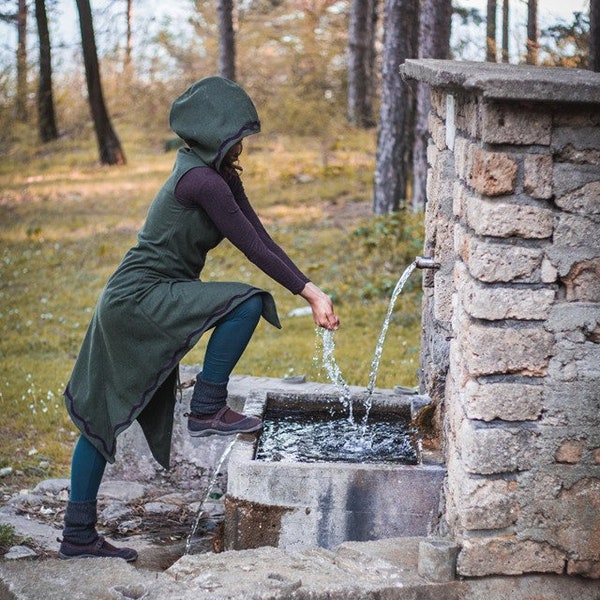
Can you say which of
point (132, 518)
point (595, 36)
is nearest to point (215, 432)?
point (132, 518)

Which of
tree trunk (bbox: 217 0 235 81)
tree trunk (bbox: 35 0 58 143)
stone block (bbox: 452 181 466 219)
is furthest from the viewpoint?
tree trunk (bbox: 35 0 58 143)

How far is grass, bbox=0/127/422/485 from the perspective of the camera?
664 centimetres

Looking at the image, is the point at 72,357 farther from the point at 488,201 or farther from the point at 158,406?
→ the point at 488,201

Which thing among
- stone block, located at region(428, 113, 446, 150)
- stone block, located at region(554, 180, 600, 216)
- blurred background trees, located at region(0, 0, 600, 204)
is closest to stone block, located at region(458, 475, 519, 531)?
stone block, located at region(554, 180, 600, 216)

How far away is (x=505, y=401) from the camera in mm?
3303

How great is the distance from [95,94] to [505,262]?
45.9ft

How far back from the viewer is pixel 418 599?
133 inches

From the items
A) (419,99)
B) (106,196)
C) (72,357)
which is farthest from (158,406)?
(106,196)

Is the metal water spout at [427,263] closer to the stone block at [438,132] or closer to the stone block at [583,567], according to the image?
the stone block at [438,132]

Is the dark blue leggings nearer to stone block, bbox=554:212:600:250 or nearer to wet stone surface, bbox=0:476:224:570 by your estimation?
wet stone surface, bbox=0:476:224:570

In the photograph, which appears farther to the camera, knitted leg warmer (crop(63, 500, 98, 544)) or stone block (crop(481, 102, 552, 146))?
knitted leg warmer (crop(63, 500, 98, 544))

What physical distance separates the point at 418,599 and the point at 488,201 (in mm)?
1437

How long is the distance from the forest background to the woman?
1491 millimetres

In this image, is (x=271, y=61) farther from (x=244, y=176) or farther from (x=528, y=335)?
(x=528, y=335)
